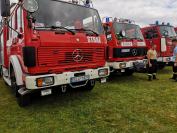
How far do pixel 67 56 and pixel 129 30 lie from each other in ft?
14.5

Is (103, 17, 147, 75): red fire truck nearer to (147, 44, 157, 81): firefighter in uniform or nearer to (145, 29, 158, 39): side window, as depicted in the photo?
(147, 44, 157, 81): firefighter in uniform

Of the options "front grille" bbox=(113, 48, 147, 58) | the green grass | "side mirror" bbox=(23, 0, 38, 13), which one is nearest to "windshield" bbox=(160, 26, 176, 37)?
"front grille" bbox=(113, 48, 147, 58)

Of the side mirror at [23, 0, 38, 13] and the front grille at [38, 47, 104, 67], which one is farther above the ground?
the side mirror at [23, 0, 38, 13]

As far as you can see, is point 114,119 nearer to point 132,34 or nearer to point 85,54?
point 85,54

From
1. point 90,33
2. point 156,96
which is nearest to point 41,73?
point 90,33

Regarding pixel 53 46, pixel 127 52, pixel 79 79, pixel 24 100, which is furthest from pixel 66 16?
pixel 127 52

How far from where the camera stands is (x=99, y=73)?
583 cm

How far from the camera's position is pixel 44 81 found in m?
4.75

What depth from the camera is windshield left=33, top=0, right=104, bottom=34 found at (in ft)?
16.6

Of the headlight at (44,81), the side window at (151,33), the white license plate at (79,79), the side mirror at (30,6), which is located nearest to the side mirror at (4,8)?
the side mirror at (30,6)

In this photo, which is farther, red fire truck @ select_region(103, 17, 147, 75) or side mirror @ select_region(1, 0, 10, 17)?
red fire truck @ select_region(103, 17, 147, 75)

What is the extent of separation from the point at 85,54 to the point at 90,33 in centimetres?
59

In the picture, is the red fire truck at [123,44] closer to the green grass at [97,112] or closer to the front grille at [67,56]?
the green grass at [97,112]

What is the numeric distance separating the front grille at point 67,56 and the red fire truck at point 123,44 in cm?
239
